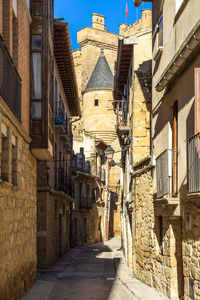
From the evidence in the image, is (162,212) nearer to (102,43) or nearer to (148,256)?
(148,256)

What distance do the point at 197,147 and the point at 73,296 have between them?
6.53 metres

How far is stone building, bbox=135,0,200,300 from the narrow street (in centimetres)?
133

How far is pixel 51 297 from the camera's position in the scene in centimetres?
1274

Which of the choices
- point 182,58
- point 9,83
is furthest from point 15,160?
point 182,58

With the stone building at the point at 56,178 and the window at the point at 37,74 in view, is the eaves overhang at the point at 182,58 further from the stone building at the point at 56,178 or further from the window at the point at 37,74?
the stone building at the point at 56,178

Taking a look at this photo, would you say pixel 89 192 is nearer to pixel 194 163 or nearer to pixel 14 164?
pixel 14 164

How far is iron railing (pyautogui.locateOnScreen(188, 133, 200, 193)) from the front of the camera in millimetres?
7969

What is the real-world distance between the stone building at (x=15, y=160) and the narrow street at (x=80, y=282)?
596 mm

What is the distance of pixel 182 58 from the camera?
9039 millimetres

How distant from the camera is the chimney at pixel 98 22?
6521cm

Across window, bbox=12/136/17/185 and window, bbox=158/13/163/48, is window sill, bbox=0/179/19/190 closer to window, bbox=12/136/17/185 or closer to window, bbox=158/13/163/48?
window, bbox=12/136/17/185

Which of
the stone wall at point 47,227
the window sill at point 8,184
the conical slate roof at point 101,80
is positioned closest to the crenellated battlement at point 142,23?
the conical slate roof at point 101,80

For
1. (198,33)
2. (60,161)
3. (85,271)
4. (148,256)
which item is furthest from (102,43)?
(198,33)

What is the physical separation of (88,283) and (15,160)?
599 cm
